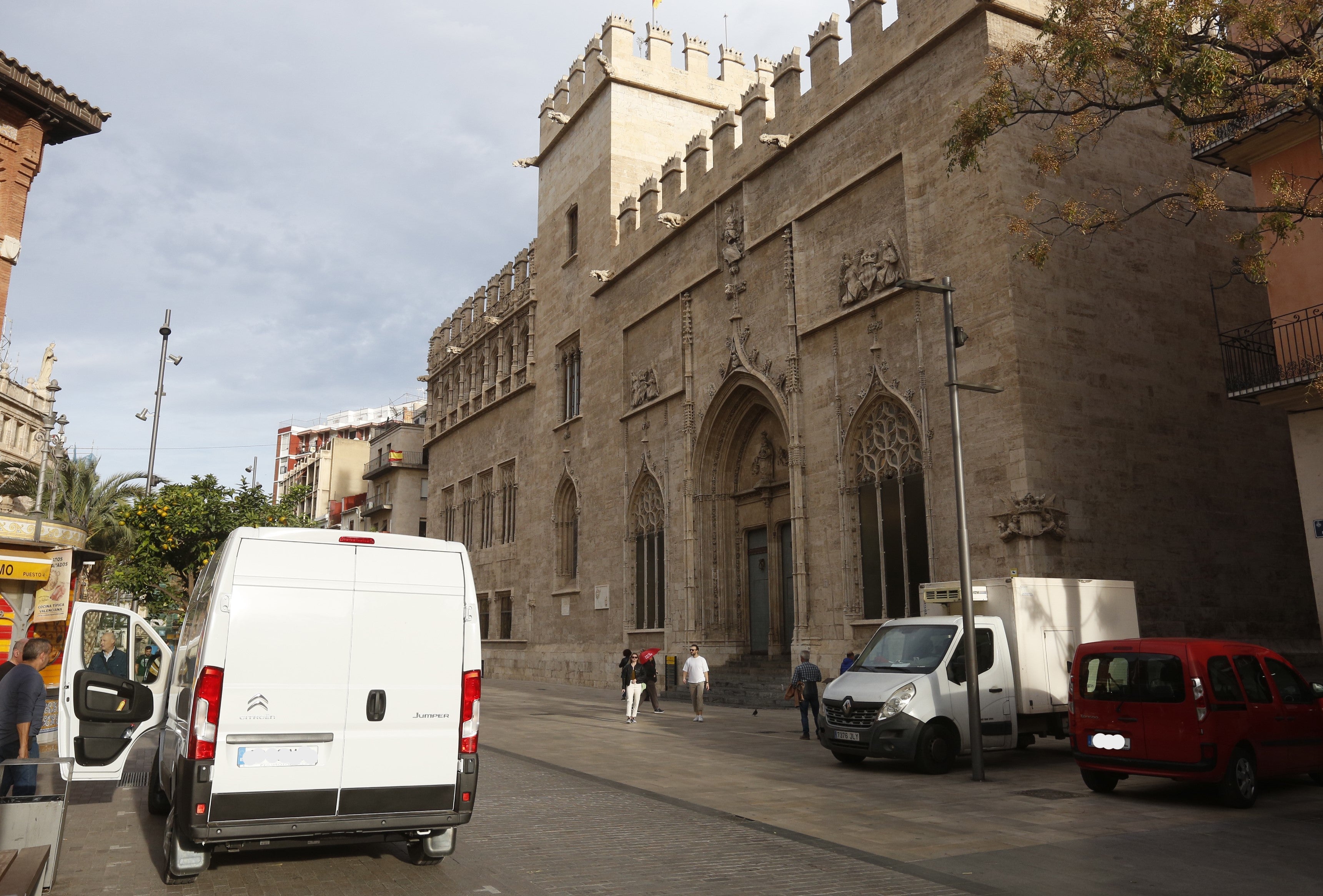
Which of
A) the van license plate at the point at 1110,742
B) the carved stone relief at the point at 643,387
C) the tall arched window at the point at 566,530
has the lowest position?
the van license plate at the point at 1110,742

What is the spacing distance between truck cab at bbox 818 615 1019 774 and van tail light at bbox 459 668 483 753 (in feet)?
21.4

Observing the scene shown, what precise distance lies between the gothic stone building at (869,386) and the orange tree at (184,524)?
978 cm

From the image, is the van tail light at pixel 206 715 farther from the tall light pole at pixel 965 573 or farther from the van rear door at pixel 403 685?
the tall light pole at pixel 965 573

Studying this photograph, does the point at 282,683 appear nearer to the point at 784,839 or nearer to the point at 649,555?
the point at 784,839

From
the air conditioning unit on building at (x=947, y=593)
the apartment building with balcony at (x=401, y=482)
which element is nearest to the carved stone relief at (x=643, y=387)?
the air conditioning unit on building at (x=947, y=593)

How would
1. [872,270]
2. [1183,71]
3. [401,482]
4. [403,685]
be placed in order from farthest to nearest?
1. [401,482]
2. [872,270]
3. [1183,71]
4. [403,685]

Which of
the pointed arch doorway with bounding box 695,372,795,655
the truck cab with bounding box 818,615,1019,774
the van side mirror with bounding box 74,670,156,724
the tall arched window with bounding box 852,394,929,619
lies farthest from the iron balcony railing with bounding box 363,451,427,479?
the van side mirror with bounding box 74,670,156,724

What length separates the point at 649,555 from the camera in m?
26.5

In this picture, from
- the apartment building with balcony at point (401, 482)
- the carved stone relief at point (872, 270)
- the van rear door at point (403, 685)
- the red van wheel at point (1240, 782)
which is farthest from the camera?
the apartment building with balcony at point (401, 482)

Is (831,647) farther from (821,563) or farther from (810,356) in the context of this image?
(810,356)

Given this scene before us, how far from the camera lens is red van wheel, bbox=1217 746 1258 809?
8680 millimetres

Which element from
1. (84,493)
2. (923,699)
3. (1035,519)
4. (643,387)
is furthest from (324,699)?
(84,493)

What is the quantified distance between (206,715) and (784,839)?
438cm

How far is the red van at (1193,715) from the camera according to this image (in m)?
8.72
